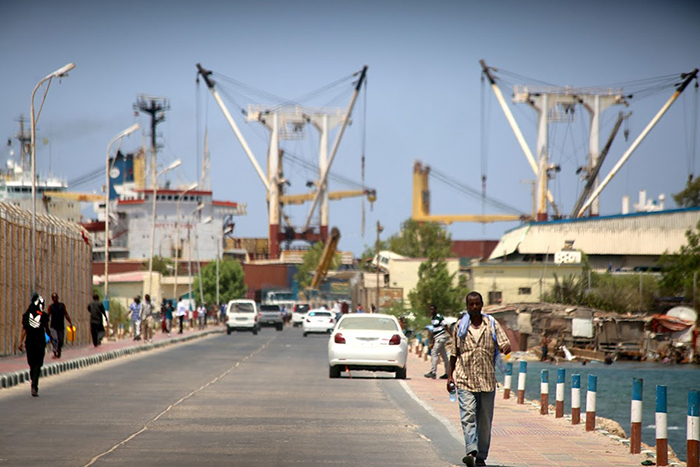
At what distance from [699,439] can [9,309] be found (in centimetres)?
2304

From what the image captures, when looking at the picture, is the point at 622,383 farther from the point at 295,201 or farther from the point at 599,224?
the point at 295,201

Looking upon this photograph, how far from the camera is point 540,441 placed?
13.5 metres

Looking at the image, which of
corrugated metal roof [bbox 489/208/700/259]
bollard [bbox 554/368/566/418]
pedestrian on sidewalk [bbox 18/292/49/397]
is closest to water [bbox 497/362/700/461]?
bollard [bbox 554/368/566/418]

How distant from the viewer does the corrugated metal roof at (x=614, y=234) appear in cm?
7156

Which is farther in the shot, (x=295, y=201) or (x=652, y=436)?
(x=295, y=201)

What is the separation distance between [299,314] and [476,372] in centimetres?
7233

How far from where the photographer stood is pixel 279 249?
452 ft

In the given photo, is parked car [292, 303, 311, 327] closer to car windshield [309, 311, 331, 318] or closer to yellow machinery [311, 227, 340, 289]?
car windshield [309, 311, 331, 318]

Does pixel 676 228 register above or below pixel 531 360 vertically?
above

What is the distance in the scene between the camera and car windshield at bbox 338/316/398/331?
25.2 m

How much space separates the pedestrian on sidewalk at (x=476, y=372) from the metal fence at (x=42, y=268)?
21100 mm

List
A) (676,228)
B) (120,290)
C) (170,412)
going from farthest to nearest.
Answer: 1. (120,290)
2. (676,228)
3. (170,412)

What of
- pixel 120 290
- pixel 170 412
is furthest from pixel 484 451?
pixel 120 290

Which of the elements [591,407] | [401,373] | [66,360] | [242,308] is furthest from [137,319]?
[591,407]
